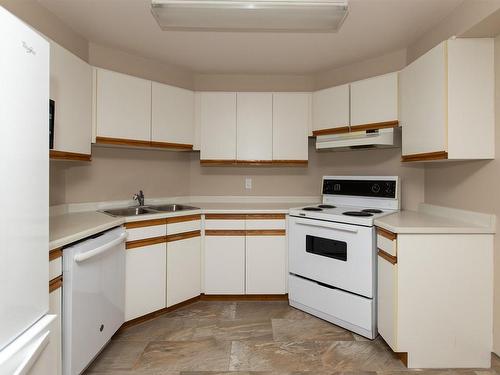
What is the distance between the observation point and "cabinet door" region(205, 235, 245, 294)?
2871 millimetres

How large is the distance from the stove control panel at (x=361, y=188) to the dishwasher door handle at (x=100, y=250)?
199 centimetres

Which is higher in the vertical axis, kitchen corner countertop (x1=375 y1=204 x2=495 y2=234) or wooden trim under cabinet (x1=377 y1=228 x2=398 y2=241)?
kitchen corner countertop (x1=375 y1=204 x2=495 y2=234)

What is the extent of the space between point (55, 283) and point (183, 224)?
4.05ft

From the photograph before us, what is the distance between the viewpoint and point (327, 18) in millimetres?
2018

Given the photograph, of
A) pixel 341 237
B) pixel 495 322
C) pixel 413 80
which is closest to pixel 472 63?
pixel 413 80

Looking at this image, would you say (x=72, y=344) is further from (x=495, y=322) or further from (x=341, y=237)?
(x=495, y=322)

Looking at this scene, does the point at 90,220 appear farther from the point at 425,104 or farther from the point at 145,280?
the point at 425,104

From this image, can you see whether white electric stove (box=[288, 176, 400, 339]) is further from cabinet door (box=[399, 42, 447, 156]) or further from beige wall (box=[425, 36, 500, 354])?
cabinet door (box=[399, 42, 447, 156])

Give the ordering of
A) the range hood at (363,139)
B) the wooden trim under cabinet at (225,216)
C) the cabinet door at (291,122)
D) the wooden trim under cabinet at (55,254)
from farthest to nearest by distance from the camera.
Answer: the cabinet door at (291,122)
the wooden trim under cabinet at (225,216)
the range hood at (363,139)
the wooden trim under cabinet at (55,254)

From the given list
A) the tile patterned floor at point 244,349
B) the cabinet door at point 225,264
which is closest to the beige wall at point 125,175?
the cabinet door at point 225,264

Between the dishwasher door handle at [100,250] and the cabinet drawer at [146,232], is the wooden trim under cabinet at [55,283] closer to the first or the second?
the dishwasher door handle at [100,250]

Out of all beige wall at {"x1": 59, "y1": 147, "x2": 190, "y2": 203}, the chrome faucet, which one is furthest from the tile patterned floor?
beige wall at {"x1": 59, "y1": 147, "x2": 190, "y2": 203}

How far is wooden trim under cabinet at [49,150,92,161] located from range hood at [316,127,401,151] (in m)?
2.03

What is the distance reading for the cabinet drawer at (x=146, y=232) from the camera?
2.37 meters
